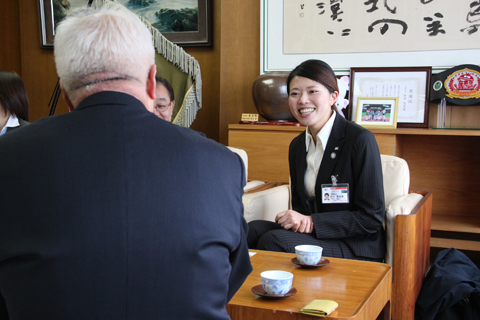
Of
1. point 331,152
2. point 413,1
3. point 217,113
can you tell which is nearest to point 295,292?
point 331,152

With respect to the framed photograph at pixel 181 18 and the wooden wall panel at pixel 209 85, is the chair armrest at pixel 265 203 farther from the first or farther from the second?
the framed photograph at pixel 181 18

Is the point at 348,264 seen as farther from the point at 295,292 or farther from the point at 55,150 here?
the point at 55,150

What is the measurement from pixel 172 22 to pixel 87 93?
11.4ft

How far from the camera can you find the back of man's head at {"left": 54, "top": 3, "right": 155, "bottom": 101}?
0.80m

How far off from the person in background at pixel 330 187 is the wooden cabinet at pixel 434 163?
1.03m

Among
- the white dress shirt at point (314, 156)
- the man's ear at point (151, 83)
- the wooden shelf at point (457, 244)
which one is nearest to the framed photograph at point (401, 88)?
the wooden shelf at point (457, 244)

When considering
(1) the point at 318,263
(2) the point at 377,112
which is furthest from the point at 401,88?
(1) the point at 318,263

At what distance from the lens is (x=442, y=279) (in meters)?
2.23

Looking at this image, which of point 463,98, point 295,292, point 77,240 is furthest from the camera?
point 463,98

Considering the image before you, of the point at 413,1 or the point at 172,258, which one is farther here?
the point at 413,1

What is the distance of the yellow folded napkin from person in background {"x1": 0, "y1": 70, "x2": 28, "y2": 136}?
6.16 ft

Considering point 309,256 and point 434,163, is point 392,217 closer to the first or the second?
point 309,256

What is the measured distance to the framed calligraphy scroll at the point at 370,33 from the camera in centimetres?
313

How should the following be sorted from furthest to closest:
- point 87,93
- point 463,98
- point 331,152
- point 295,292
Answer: point 463,98
point 331,152
point 295,292
point 87,93
